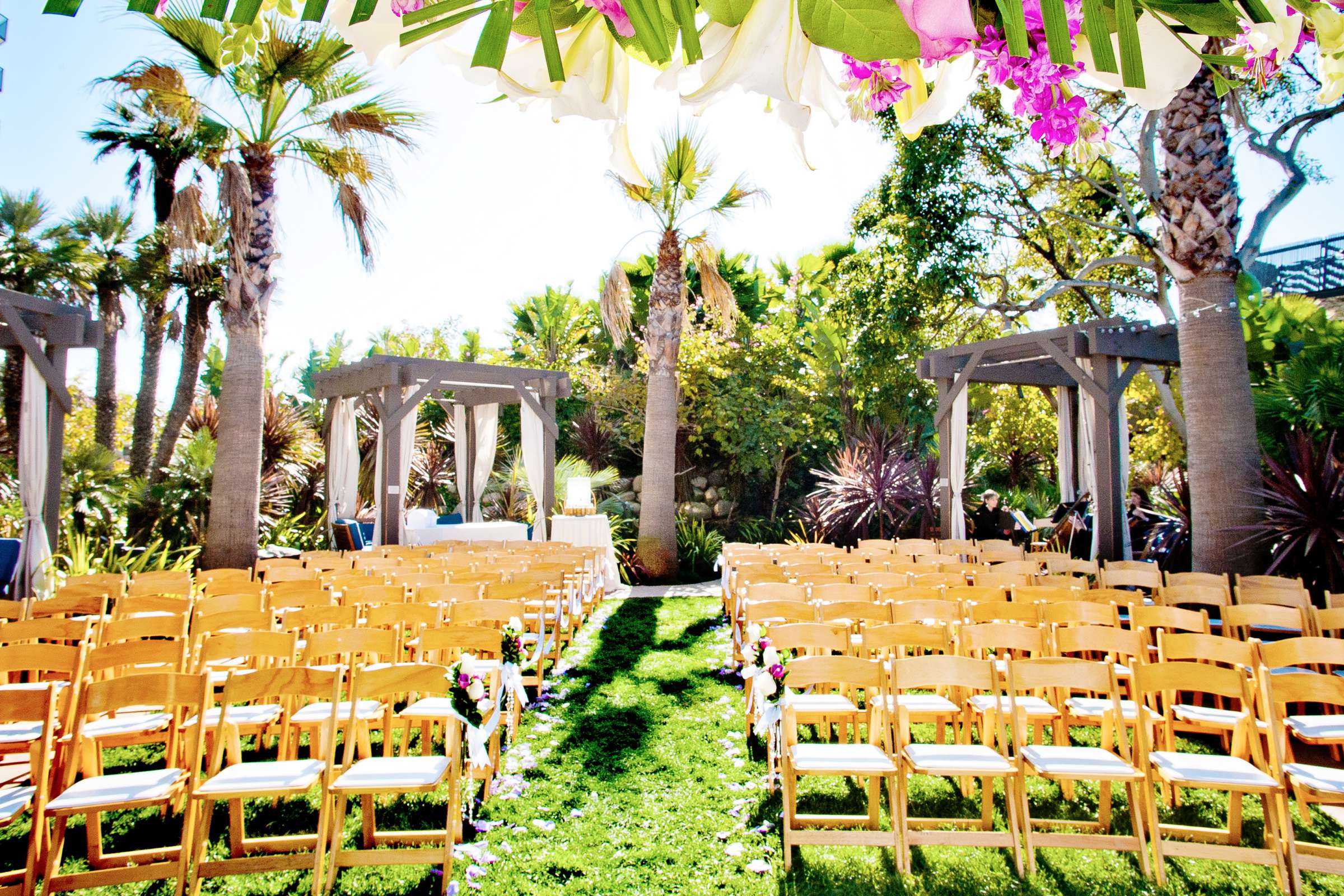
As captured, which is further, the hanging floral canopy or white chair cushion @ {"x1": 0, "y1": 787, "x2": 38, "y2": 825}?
white chair cushion @ {"x1": 0, "y1": 787, "x2": 38, "y2": 825}

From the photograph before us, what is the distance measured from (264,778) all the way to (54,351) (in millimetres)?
7767

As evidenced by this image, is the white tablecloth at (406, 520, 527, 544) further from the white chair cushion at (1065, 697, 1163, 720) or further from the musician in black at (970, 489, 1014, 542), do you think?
the white chair cushion at (1065, 697, 1163, 720)

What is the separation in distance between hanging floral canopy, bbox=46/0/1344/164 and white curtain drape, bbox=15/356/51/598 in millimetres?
9368

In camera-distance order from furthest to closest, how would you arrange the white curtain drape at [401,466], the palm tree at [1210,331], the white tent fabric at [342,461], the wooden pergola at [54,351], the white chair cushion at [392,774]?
the white tent fabric at [342,461] < the white curtain drape at [401,466] < the wooden pergola at [54,351] < the palm tree at [1210,331] < the white chair cushion at [392,774]

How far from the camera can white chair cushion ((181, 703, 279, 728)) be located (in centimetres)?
407

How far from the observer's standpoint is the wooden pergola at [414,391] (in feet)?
40.5

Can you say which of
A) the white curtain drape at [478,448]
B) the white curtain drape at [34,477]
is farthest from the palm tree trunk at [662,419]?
the white curtain drape at [34,477]

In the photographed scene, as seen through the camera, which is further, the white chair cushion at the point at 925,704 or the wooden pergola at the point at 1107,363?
the wooden pergola at the point at 1107,363

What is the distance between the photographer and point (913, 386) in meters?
19.9

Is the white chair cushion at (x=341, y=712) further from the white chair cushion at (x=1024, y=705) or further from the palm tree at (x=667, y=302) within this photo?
the palm tree at (x=667, y=302)

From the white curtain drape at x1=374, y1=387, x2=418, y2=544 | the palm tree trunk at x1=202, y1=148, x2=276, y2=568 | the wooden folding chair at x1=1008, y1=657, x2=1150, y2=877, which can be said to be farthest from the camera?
the white curtain drape at x1=374, y1=387, x2=418, y2=544

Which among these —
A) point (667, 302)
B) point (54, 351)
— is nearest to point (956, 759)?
point (54, 351)

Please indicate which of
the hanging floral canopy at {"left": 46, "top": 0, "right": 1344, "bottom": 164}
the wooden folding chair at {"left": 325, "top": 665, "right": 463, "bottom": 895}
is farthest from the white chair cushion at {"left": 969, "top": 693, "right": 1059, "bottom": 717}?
the hanging floral canopy at {"left": 46, "top": 0, "right": 1344, "bottom": 164}

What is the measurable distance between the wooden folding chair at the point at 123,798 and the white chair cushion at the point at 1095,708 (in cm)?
413
